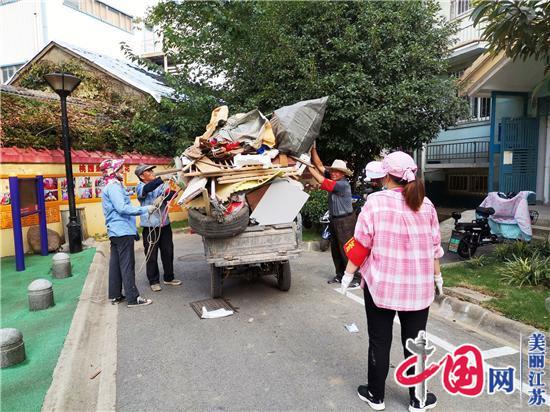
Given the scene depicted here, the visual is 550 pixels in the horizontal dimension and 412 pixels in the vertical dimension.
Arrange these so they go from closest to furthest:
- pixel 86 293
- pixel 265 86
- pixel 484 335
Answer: pixel 484 335
pixel 86 293
pixel 265 86

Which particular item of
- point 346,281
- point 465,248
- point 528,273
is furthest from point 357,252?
point 465,248

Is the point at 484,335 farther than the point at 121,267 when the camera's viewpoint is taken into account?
No

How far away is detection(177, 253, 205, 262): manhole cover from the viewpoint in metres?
8.23

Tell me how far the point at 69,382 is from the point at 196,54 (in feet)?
30.0

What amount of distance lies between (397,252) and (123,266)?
383cm

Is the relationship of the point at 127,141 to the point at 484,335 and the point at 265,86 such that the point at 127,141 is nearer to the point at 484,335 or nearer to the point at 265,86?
the point at 265,86

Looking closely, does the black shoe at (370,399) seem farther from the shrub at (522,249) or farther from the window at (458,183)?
the window at (458,183)

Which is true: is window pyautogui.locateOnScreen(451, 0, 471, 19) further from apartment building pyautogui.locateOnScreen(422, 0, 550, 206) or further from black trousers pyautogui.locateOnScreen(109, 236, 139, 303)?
black trousers pyautogui.locateOnScreen(109, 236, 139, 303)

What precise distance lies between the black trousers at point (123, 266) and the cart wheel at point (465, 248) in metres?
5.50

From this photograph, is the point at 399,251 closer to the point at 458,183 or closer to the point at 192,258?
the point at 192,258

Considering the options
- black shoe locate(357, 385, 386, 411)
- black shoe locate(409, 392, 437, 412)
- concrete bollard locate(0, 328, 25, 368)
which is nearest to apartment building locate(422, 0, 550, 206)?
black shoe locate(409, 392, 437, 412)

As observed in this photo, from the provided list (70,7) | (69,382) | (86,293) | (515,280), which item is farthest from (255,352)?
(70,7)

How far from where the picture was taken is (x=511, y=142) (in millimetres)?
10391

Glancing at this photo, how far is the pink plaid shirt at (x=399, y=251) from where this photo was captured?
276cm
